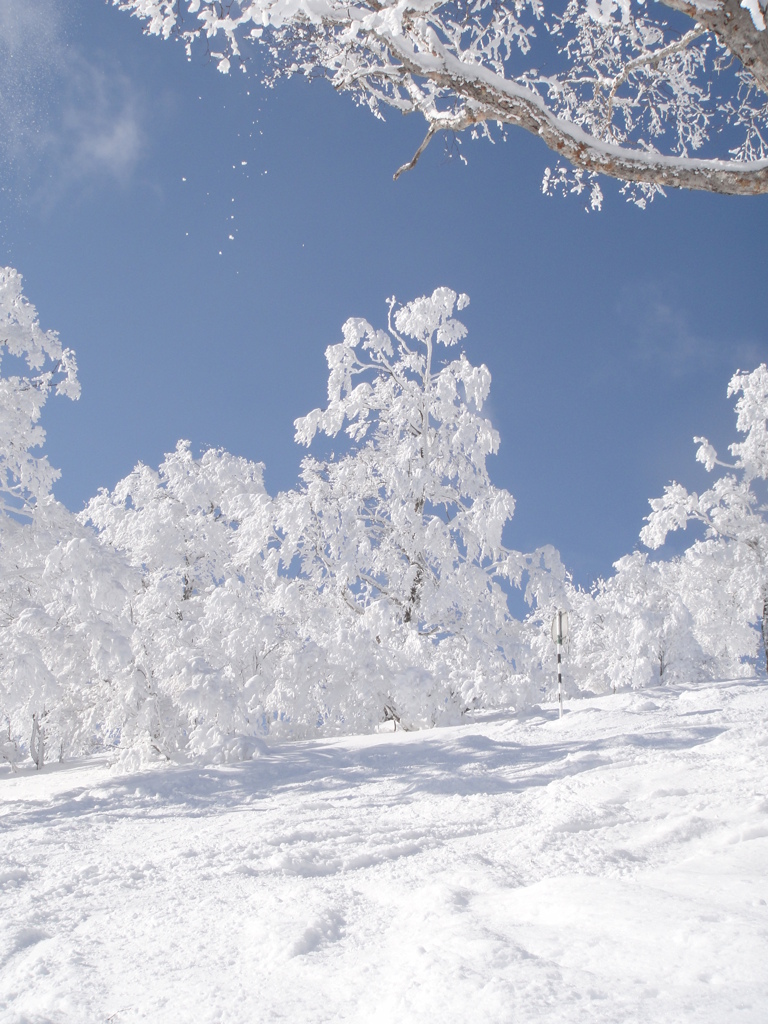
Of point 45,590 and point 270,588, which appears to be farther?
point 270,588

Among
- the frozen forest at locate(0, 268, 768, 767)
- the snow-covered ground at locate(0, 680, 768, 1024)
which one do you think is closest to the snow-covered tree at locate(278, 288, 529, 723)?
the frozen forest at locate(0, 268, 768, 767)

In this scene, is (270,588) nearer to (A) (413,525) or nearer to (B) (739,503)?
(A) (413,525)

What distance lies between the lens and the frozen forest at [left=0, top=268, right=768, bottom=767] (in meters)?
9.38

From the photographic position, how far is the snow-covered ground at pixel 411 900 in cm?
214

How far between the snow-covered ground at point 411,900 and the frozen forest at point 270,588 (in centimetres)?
295

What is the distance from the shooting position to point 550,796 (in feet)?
17.4

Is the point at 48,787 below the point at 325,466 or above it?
below

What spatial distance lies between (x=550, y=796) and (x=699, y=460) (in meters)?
17.7

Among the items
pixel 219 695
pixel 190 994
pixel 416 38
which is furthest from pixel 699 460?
pixel 190 994

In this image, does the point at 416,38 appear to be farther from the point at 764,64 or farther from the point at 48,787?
the point at 48,787

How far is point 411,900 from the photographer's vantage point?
3115mm

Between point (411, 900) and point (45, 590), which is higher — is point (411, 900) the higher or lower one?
the lower one

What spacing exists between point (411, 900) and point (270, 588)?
449 inches

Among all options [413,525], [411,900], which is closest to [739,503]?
[413,525]
